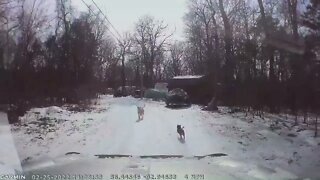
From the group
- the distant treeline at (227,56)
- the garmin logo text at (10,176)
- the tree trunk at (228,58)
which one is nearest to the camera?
the garmin logo text at (10,176)

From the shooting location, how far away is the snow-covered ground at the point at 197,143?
448 inches

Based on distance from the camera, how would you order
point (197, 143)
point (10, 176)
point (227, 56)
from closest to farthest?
point (10, 176), point (197, 143), point (227, 56)

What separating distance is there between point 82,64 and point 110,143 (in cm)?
3913

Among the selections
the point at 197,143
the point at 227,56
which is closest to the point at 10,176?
the point at 197,143

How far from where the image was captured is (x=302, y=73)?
79.4 feet

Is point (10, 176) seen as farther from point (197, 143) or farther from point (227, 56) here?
point (227, 56)

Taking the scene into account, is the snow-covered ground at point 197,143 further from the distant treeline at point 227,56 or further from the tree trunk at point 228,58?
the tree trunk at point 228,58

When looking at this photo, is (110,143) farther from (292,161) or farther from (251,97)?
(251,97)

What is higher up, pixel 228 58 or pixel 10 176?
pixel 228 58

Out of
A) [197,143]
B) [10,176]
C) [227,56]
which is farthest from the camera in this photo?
[227,56]

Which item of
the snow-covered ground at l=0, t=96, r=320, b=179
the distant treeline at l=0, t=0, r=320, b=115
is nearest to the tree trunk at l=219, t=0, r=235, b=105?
the distant treeline at l=0, t=0, r=320, b=115

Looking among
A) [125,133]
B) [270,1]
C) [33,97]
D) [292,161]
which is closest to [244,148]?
[292,161]

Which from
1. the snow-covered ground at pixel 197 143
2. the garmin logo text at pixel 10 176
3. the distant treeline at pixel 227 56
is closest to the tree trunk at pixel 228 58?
the distant treeline at pixel 227 56

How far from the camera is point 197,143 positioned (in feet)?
49.6
